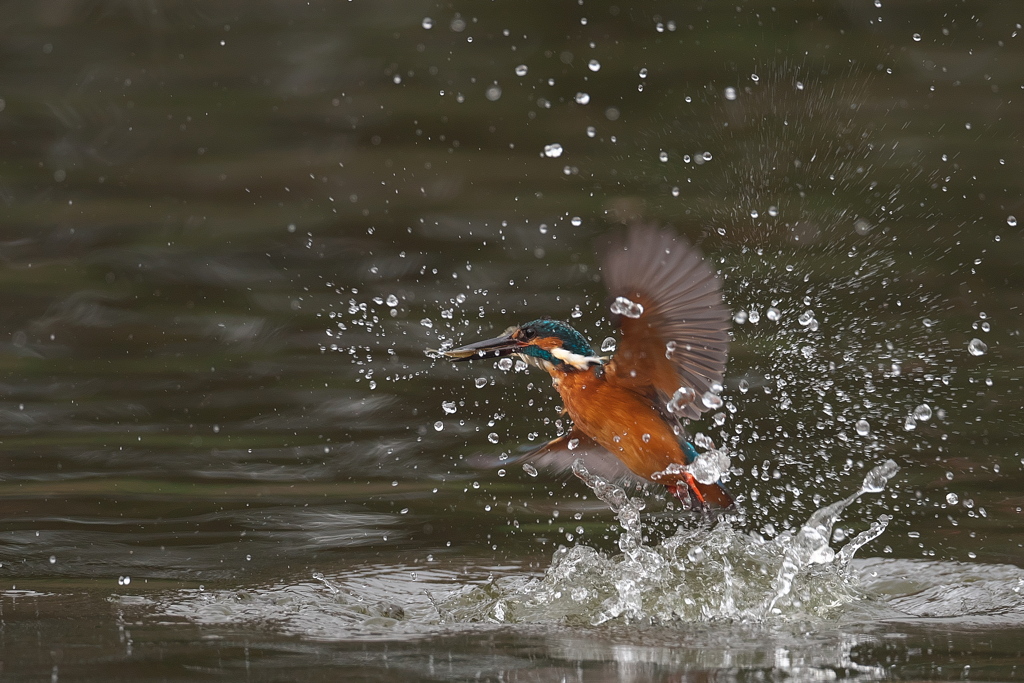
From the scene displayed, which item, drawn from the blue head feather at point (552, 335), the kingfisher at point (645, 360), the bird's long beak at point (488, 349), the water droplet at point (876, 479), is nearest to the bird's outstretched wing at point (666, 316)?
the kingfisher at point (645, 360)

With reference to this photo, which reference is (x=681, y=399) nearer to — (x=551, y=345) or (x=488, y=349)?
(x=551, y=345)

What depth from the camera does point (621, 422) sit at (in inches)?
130

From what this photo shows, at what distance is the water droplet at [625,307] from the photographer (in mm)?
3088

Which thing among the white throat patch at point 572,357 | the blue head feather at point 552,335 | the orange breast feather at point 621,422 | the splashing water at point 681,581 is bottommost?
the splashing water at point 681,581

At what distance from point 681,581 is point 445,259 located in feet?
7.32

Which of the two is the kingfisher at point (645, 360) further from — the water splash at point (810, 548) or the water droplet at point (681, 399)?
the water splash at point (810, 548)

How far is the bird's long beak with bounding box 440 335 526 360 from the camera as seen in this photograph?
126 inches

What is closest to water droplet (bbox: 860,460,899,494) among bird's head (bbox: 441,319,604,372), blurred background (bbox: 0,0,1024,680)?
blurred background (bbox: 0,0,1024,680)

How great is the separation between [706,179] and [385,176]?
1.39 m

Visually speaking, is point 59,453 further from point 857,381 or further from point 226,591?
point 857,381

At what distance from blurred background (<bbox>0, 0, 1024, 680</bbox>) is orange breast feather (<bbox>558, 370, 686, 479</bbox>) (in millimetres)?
650

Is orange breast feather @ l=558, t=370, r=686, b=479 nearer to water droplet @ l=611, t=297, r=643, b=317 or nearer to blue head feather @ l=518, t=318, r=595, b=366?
blue head feather @ l=518, t=318, r=595, b=366

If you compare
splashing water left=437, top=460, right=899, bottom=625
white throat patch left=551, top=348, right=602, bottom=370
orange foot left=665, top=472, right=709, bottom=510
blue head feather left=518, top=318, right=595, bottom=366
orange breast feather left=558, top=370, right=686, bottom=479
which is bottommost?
splashing water left=437, top=460, right=899, bottom=625

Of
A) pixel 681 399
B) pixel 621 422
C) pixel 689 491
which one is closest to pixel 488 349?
pixel 621 422
